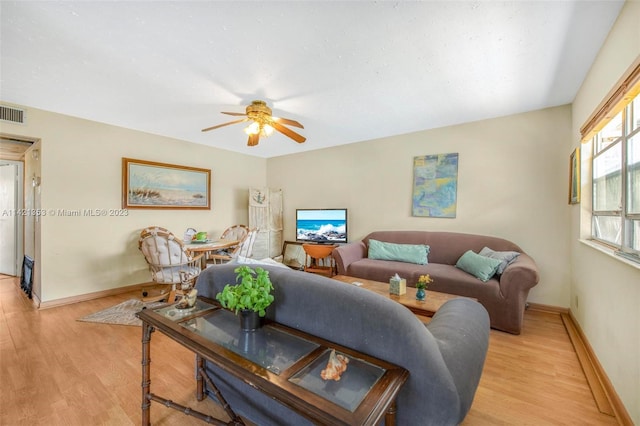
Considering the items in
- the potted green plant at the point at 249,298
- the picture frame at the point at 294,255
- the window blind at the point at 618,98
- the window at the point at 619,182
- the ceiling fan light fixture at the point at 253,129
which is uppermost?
the ceiling fan light fixture at the point at 253,129

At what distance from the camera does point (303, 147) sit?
513 centimetres

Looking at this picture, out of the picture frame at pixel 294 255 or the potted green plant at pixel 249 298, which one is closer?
the potted green plant at pixel 249 298

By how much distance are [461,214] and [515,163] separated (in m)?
0.89

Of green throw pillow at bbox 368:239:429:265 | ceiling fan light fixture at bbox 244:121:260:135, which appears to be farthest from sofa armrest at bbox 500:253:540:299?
ceiling fan light fixture at bbox 244:121:260:135

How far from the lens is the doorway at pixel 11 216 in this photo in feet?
15.2

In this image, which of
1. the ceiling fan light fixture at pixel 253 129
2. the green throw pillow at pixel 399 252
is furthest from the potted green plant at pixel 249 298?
the green throw pillow at pixel 399 252

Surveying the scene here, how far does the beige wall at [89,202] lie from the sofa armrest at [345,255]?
275 centimetres

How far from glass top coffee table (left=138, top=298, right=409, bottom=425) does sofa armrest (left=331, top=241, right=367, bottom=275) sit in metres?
2.41

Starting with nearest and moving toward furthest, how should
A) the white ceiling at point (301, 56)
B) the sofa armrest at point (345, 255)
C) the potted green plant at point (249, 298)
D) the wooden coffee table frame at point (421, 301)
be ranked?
the potted green plant at point (249, 298) < the white ceiling at point (301, 56) < the wooden coffee table frame at point (421, 301) < the sofa armrest at point (345, 255)

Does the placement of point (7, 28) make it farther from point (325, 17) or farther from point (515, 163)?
point (515, 163)

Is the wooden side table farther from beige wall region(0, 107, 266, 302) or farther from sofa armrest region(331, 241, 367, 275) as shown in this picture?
beige wall region(0, 107, 266, 302)

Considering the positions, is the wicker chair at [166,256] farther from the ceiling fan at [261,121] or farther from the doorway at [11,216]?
the doorway at [11,216]

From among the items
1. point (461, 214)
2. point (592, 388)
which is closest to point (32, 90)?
point (461, 214)

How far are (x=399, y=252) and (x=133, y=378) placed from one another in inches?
124
